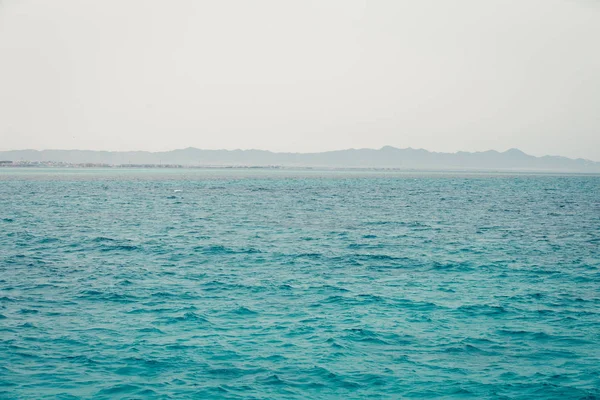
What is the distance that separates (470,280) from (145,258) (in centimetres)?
1965

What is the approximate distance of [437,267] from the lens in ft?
111

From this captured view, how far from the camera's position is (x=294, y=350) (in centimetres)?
1906

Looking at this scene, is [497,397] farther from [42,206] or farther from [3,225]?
[42,206]

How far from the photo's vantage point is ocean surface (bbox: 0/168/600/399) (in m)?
16.6

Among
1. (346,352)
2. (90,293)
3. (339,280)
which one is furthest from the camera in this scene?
(339,280)

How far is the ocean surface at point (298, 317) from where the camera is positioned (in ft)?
54.4

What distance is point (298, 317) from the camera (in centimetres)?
2280

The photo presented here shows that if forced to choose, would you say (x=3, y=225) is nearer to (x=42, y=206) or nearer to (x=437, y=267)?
(x=42, y=206)

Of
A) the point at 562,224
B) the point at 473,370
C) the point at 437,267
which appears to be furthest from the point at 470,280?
the point at 562,224

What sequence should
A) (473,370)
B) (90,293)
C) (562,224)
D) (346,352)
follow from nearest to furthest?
(473,370) → (346,352) → (90,293) → (562,224)

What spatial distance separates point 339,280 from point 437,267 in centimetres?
727

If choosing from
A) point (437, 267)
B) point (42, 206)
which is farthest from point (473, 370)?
point (42, 206)

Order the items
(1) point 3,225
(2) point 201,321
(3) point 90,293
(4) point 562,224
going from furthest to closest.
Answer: (4) point 562,224 < (1) point 3,225 < (3) point 90,293 < (2) point 201,321

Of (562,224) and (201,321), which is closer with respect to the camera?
(201,321)
